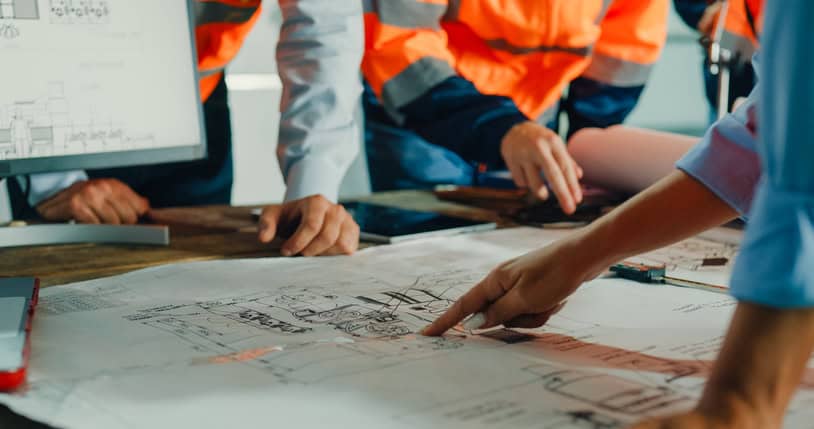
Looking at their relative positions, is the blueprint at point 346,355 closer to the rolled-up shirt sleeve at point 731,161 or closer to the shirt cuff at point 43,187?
the rolled-up shirt sleeve at point 731,161

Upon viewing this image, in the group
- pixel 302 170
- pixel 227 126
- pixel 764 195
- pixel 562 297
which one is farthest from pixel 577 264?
pixel 227 126

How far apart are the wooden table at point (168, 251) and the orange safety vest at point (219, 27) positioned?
0.80ft

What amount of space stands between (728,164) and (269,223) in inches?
21.9

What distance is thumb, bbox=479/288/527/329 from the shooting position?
62 cm

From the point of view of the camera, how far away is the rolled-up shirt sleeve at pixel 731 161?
546 millimetres

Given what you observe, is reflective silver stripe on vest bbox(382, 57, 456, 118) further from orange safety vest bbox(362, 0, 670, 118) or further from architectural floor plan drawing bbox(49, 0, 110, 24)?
architectural floor plan drawing bbox(49, 0, 110, 24)

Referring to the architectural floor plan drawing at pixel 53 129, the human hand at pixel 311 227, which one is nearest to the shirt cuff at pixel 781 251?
the human hand at pixel 311 227

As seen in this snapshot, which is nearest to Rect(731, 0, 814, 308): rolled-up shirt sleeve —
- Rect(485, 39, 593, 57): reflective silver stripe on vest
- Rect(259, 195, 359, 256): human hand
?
Rect(259, 195, 359, 256): human hand

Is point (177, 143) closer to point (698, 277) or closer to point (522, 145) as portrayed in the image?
point (522, 145)

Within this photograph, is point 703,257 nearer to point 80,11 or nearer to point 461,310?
point 461,310

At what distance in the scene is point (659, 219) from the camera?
1.90 ft

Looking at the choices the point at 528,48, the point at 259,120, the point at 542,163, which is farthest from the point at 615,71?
the point at 259,120

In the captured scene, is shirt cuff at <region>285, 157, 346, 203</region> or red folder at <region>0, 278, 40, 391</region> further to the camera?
shirt cuff at <region>285, 157, 346, 203</region>

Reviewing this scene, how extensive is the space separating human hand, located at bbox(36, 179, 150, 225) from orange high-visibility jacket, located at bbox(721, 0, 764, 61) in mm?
793
